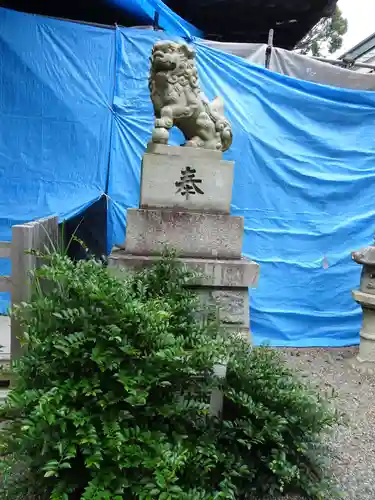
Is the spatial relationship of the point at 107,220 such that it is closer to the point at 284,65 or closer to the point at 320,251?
the point at 320,251

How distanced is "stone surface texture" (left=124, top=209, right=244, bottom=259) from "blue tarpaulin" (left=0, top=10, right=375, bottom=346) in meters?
1.77

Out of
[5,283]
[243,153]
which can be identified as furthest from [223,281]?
[243,153]

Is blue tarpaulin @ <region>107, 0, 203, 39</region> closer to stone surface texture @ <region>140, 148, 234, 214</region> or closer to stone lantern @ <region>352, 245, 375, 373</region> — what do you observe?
stone surface texture @ <region>140, 148, 234, 214</region>

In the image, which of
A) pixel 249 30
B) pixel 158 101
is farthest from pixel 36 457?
pixel 249 30

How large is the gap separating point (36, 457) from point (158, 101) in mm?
2288

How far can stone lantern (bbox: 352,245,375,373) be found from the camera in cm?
465

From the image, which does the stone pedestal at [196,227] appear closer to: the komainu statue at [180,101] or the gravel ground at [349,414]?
the komainu statue at [180,101]

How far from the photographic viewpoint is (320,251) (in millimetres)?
5238

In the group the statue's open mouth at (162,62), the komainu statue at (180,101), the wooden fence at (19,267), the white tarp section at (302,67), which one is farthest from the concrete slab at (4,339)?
the white tarp section at (302,67)

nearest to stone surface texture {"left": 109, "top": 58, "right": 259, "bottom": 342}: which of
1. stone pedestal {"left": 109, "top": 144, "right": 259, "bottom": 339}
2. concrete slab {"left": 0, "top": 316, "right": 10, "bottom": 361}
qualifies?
stone pedestal {"left": 109, "top": 144, "right": 259, "bottom": 339}

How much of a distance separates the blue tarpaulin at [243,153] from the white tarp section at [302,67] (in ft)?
1.16

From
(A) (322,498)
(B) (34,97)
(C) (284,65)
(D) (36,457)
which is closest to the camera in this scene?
(D) (36,457)

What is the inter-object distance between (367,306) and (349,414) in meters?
1.50

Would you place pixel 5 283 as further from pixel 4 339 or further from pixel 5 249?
pixel 4 339
